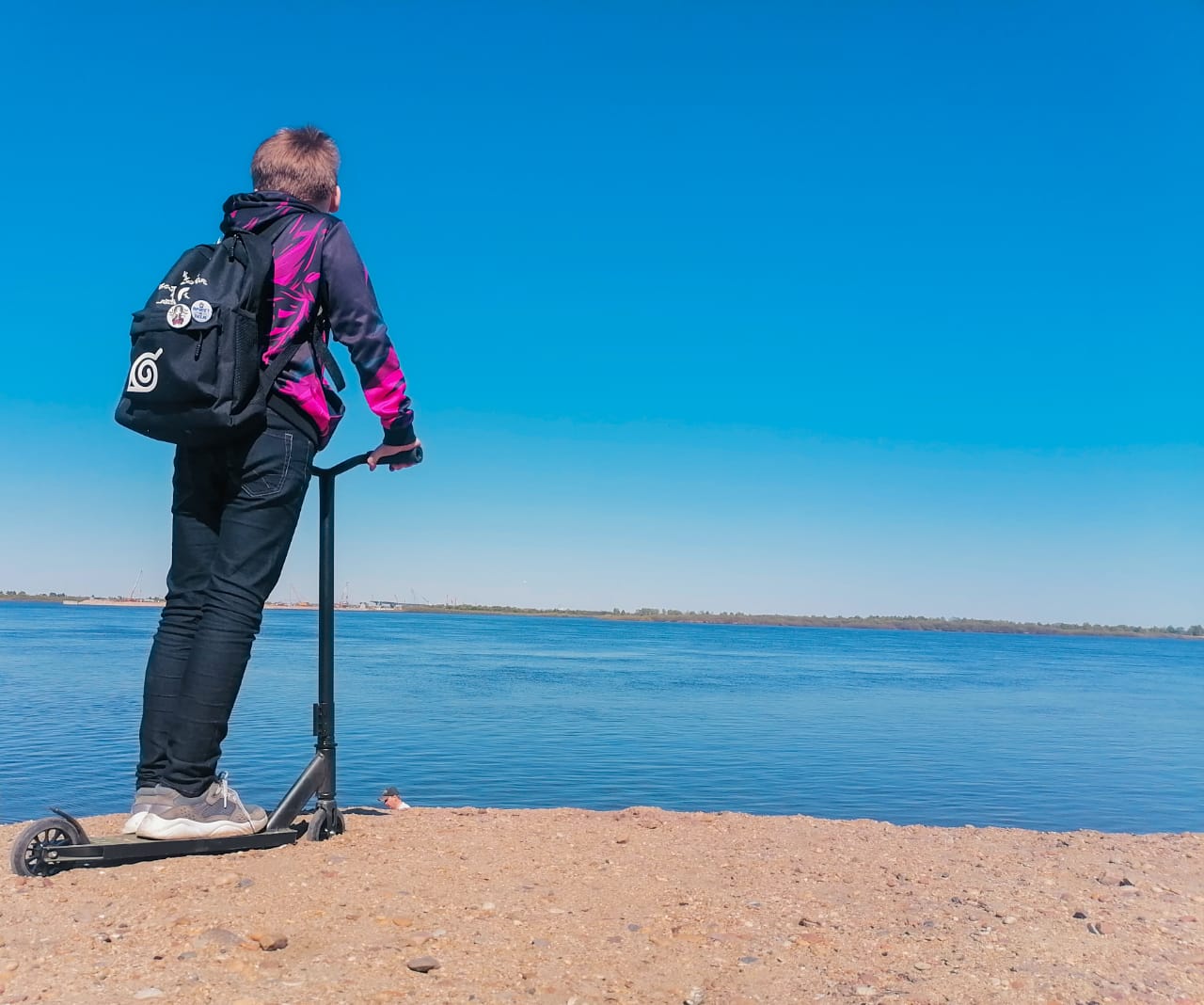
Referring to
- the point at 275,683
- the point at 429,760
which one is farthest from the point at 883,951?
the point at 275,683

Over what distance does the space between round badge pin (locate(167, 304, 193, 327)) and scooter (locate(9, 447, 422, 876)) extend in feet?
2.91

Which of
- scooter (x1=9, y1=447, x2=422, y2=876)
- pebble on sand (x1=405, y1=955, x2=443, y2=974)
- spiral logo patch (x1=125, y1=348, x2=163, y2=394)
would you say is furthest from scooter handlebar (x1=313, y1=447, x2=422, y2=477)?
pebble on sand (x1=405, y1=955, x2=443, y2=974)

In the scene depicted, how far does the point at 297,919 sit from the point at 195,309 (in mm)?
1947

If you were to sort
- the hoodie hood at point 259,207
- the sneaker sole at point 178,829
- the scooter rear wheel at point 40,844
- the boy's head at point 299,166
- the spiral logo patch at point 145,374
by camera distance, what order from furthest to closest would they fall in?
the boy's head at point 299,166
the hoodie hood at point 259,207
the sneaker sole at point 178,829
the spiral logo patch at point 145,374
the scooter rear wheel at point 40,844

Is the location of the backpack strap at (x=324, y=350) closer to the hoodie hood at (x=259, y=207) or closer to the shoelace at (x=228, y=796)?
the hoodie hood at (x=259, y=207)

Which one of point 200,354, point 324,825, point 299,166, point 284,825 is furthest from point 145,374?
point 324,825

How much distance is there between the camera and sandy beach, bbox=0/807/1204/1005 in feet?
8.30

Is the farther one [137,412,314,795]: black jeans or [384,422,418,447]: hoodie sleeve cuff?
[384,422,418,447]: hoodie sleeve cuff

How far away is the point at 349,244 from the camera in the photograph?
145 inches

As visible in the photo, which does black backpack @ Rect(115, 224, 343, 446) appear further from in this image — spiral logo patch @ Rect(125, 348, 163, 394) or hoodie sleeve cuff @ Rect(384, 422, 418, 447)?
hoodie sleeve cuff @ Rect(384, 422, 418, 447)

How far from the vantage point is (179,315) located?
3.28 meters

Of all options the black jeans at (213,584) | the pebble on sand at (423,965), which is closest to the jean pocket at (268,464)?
the black jeans at (213,584)

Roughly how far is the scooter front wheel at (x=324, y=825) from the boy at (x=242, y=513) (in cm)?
26

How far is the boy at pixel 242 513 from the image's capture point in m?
3.46
